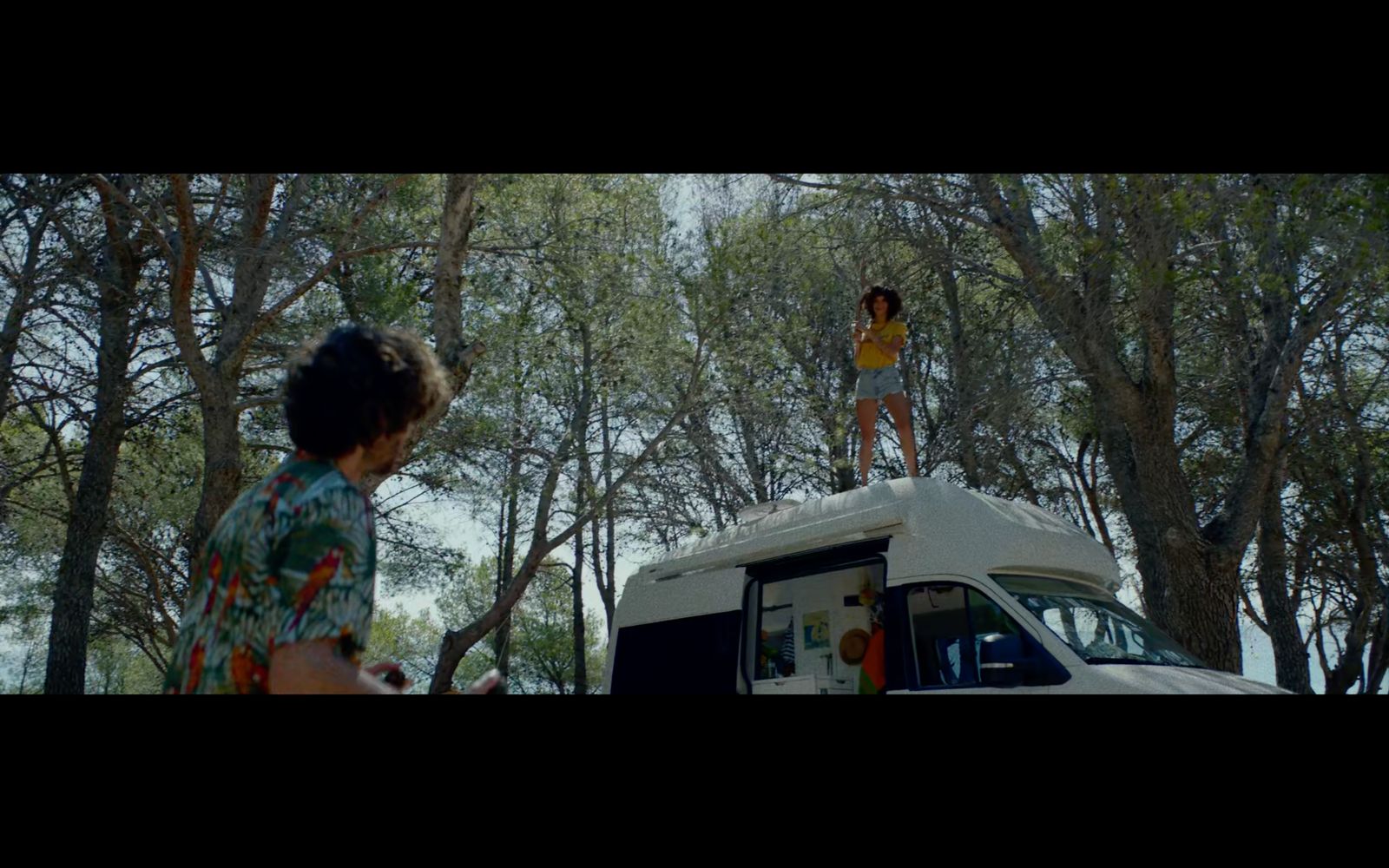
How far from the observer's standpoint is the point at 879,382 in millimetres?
8234

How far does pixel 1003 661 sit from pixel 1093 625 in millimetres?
757

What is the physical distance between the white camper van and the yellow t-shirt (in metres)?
1.33

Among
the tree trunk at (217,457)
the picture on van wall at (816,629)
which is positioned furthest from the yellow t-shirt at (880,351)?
the tree trunk at (217,457)

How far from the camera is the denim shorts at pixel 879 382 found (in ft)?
26.9

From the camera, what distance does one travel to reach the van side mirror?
19.3 ft

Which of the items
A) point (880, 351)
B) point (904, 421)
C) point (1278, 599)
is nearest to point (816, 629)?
point (904, 421)

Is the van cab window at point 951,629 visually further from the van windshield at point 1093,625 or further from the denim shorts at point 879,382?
the denim shorts at point 879,382

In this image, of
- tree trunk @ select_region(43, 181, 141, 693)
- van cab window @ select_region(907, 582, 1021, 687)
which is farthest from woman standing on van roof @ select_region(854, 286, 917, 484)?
tree trunk @ select_region(43, 181, 141, 693)

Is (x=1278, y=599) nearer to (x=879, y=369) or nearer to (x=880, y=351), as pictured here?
(x=879, y=369)

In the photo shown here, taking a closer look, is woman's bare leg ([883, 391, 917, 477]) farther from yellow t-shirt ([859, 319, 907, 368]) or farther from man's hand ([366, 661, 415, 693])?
man's hand ([366, 661, 415, 693])
